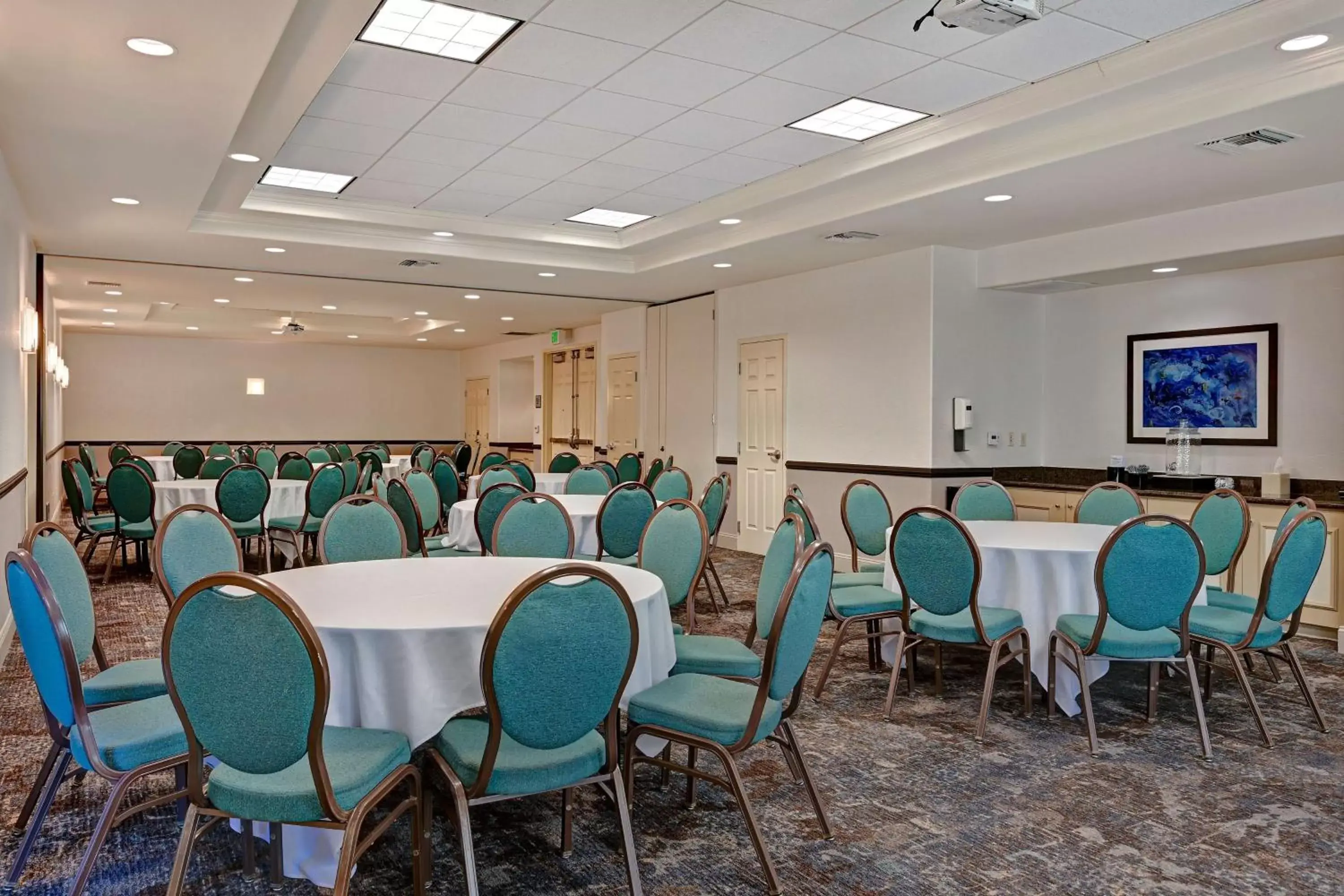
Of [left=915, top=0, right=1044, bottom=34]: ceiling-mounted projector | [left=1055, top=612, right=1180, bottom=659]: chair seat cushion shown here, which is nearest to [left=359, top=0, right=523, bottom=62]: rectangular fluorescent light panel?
[left=915, top=0, right=1044, bottom=34]: ceiling-mounted projector

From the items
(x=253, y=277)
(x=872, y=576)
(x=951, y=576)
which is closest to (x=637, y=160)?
(x=872, y=576)

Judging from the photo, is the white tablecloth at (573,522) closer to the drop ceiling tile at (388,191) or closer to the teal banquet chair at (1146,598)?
the drop ceiling tile at (388,191)

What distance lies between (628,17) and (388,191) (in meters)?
3.30

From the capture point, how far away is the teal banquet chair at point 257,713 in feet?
6.56

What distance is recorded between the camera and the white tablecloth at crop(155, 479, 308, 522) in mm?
7453

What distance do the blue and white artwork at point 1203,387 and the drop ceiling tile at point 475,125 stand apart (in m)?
4.96

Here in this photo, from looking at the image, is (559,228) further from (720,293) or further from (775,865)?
(775,865)

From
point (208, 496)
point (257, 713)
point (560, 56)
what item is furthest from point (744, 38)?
point (208, 496)

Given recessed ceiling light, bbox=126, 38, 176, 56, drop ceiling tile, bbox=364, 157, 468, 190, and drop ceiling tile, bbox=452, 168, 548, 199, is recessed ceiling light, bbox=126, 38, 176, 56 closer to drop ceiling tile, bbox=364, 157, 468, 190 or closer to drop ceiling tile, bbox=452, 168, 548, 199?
drop ceiling tile, bbox=364, 157, 468, 190

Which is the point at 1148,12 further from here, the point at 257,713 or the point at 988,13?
the point at 257,713

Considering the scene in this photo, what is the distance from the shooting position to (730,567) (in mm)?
8258

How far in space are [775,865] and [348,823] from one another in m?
1.22

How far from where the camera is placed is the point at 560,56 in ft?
13.4

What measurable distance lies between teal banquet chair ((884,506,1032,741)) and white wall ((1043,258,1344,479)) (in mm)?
3527
